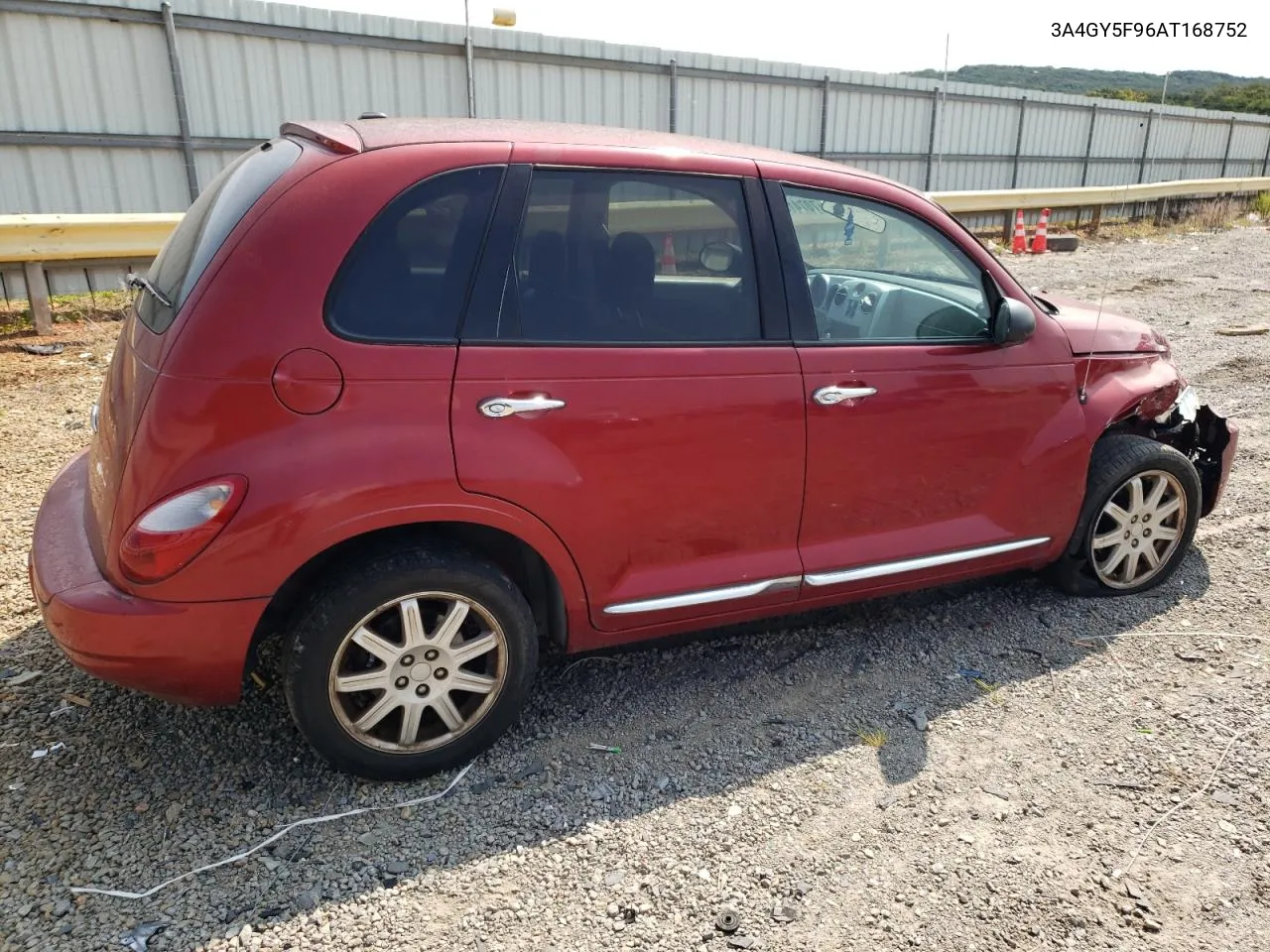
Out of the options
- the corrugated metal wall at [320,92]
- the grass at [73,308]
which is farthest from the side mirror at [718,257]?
the corrugated metal wall at [320,92]

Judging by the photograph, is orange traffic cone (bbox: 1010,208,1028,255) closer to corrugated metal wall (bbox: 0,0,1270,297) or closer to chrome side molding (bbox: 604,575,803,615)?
corrugated metal wall (bbox: 0,0,1270,297)

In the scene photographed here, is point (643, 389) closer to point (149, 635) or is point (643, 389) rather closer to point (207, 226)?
point (207, 226)

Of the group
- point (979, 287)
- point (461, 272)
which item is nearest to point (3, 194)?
point (461, 272)

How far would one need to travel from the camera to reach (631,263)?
304 centimetres

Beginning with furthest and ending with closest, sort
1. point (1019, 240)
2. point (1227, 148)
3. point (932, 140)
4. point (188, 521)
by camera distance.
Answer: point (1227, 148) → point (932, 140) → point (1019, 240) → point (188, 521)

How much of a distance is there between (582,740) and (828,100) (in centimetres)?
1700

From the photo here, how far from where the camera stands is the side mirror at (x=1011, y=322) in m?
3.47

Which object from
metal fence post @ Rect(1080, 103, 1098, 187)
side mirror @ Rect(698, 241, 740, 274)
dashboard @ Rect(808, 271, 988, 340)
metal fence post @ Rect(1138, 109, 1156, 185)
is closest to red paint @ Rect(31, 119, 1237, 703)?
dashboard @ Rect(808, 271, 988, 340)

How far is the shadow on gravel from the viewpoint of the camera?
2555 mm

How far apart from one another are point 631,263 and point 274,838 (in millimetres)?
2031

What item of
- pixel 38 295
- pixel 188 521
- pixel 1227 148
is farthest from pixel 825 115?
pixel 1227 148

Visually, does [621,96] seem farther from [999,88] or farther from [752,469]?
[752,469]

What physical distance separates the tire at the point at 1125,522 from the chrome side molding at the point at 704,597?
151 centimetres

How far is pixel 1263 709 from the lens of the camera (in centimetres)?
339
